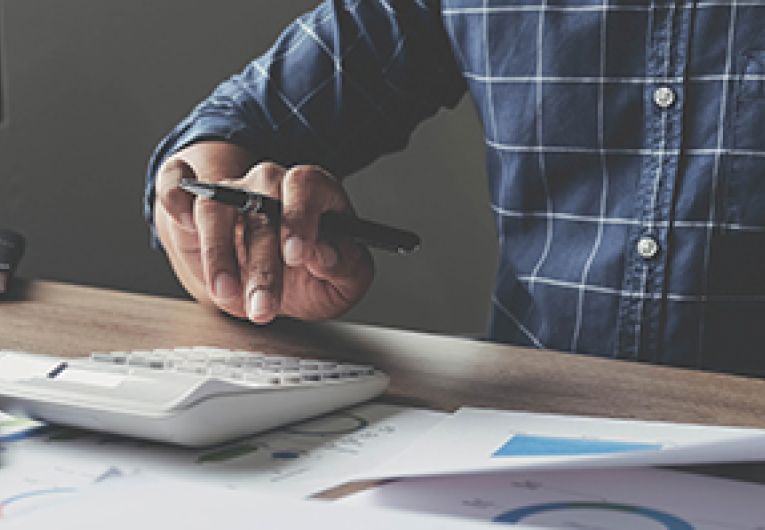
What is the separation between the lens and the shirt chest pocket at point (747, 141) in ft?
2.46

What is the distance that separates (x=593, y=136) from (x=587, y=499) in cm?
52

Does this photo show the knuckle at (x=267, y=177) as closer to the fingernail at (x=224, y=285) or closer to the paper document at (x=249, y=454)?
the fingernail at (x=224, y=285)

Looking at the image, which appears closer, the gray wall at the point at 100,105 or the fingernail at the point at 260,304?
the fingernail at the point at 260,304

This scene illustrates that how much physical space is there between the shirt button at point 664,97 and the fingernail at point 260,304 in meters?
0.38

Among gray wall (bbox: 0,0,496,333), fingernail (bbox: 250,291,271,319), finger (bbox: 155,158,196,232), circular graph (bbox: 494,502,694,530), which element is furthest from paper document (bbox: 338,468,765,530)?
gray wall (bbox: 0,0,496,333)

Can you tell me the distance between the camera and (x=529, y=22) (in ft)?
2.74

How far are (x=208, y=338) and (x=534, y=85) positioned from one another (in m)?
0.39

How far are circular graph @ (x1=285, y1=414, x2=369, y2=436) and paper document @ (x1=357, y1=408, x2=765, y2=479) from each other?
4cm

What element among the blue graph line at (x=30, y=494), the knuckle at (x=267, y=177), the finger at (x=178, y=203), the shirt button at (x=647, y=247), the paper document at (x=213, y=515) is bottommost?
the blue graph line at (x=30, y=494)

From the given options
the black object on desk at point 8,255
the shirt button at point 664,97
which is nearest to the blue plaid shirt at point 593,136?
the shirt button at point 664,97

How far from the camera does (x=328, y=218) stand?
62 centimetres

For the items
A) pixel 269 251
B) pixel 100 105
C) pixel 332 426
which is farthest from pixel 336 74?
pixel 100 105

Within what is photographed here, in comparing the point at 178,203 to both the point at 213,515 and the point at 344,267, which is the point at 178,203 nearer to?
the point at 344,267

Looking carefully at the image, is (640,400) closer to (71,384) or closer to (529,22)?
(71,384)
